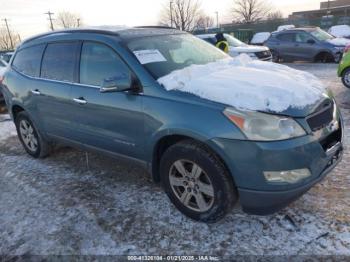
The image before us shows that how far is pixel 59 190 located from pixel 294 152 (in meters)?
2.74

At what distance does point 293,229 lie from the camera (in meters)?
2.92

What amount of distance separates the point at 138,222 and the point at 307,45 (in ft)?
40.2

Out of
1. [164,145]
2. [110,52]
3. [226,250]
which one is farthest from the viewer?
[110,52]

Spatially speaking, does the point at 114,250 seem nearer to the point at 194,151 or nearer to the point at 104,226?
the point at 104,226

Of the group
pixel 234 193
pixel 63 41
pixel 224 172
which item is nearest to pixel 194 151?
pixel 224 172

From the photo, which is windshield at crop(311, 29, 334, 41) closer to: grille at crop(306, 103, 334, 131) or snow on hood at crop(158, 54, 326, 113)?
snow on hood at crop(158, 54, 326, 113)

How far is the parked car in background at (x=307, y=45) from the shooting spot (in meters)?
12.7

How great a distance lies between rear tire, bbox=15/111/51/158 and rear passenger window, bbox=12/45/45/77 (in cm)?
63

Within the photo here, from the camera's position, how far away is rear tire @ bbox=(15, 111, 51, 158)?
4891 millimetres

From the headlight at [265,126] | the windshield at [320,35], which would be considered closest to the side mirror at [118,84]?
the headlight at [265,126]

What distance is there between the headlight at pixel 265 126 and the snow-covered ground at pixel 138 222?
35.2 inches

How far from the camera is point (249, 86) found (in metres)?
2.92

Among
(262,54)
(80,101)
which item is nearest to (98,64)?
(80,101)

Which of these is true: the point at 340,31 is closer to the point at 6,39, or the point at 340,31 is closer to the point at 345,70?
the point at 345,70
